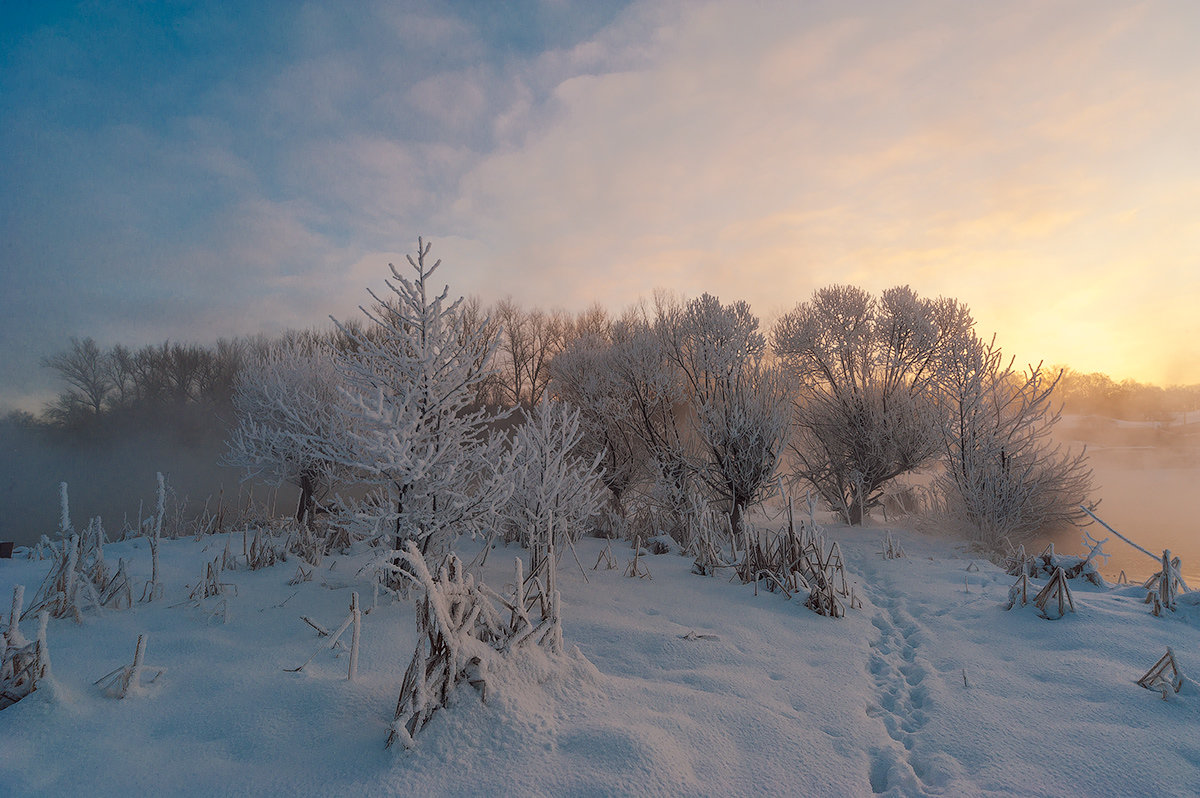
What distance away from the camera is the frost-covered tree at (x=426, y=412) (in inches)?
161

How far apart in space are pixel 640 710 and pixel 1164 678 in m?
2.99

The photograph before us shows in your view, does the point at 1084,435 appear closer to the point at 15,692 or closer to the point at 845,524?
the point at 845,524

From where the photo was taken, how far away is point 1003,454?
8.83m

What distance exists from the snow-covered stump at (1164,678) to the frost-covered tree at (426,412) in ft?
13.3

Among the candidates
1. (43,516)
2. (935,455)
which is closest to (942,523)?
(935,455)

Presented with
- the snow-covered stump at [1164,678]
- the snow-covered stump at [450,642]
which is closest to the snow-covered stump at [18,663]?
the snow-covered stump at [450,642]

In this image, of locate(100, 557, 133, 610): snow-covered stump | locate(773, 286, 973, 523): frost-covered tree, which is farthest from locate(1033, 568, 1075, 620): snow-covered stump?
locate(773, 286, 973, 523): frost-covered tree

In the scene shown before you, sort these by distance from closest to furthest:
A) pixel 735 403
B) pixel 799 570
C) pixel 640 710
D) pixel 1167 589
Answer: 1. pixel 640 710
2. pixel 1167 589
3. pixel 799 570
4. pixel 735 403

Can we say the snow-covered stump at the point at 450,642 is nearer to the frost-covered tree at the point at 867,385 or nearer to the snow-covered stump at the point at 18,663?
the snow-covered stump at the point at 18,663

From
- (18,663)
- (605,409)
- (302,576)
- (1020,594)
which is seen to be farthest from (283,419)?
(1020,594)

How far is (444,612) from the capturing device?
211cm

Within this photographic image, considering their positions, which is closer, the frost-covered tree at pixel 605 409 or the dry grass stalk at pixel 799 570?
the dry grass stalk at pixel 799 570

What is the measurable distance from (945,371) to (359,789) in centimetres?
1054

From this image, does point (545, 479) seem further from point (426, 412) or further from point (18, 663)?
point (18, 663)
